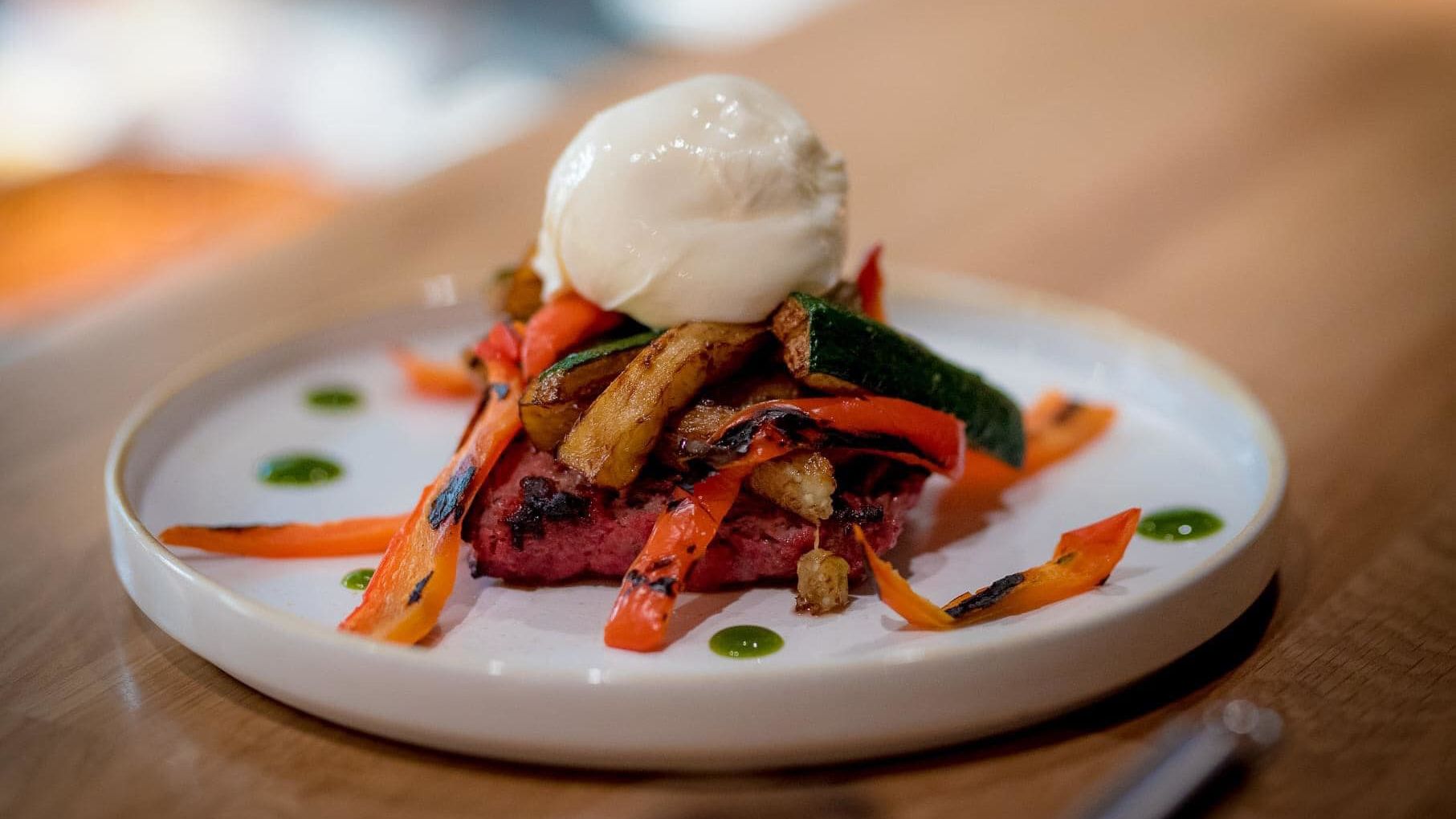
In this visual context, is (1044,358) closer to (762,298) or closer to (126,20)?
(762,298)

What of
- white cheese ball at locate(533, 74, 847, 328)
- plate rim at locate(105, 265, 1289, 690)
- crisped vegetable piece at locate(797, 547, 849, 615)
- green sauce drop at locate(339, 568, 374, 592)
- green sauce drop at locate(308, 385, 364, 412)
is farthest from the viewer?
green sauce drop at locate(308, 385, 364, 412)

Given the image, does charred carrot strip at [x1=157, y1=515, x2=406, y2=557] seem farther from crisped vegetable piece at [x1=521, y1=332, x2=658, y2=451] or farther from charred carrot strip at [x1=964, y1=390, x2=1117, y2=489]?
charred carrot strip at [x1=964, y1=390, x2=1117, y2=489]

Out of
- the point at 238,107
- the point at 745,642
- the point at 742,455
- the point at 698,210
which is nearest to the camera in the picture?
the point at 745,642

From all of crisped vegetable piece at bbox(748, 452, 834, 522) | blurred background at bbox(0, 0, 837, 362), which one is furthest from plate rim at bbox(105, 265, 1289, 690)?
blurred background at bbox(0, 0, 837, 362)

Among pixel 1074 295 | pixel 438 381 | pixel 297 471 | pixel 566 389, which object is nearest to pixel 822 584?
pixel 566 389

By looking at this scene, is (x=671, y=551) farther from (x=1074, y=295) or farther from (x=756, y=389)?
(x=1074, y=295)

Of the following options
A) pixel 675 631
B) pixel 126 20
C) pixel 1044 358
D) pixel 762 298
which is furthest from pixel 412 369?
pixel 126 20
